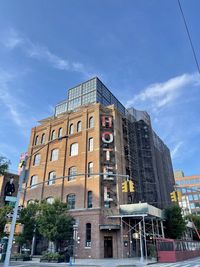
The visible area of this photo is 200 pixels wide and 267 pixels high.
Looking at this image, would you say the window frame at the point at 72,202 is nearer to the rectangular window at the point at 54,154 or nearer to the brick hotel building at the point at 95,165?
the brick hotel building at the point at 95,165

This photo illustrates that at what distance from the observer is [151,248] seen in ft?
107

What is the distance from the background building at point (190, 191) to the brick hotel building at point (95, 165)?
169ft

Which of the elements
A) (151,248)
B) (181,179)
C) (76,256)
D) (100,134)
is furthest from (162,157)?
(181,179)

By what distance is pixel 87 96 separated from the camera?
166 ft

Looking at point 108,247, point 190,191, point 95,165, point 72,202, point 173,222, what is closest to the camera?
point 108,247

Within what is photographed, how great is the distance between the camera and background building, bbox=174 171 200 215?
97.3 m

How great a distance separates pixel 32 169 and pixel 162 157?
33.3 meters

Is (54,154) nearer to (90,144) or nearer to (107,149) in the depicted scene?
(90,144)

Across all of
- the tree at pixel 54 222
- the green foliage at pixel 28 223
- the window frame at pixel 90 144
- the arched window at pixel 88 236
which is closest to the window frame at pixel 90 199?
the arched window at pixel 88 236

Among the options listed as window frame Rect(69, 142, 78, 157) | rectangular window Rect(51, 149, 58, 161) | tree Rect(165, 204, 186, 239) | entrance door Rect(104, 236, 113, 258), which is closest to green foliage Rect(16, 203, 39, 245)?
entrance door Rect(104, 236, 113, 258)

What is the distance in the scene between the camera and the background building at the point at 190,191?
97.3 meters

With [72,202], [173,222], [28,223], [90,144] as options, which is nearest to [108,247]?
[72,202]

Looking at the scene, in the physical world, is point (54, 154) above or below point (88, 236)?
above

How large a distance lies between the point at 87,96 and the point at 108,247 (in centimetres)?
2992
